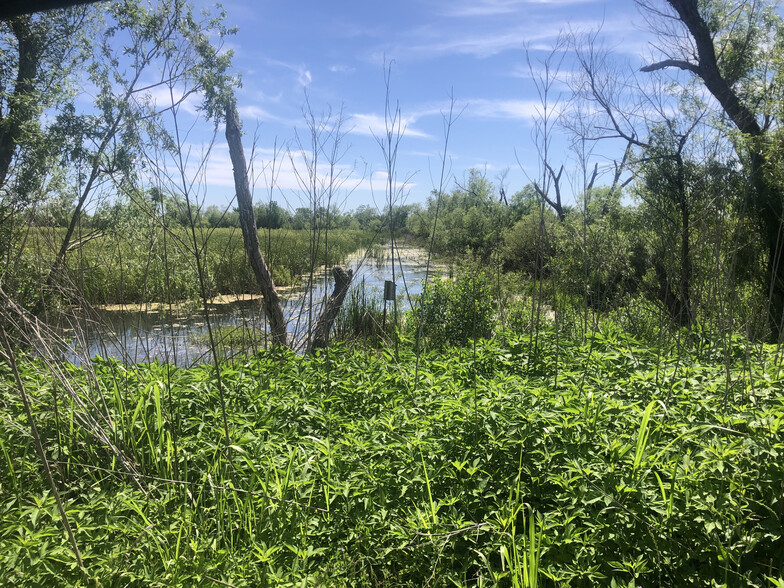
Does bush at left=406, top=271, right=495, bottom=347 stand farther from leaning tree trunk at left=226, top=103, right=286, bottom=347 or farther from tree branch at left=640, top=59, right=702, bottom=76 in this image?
tree branch at left=640, top=59, right=702, bottom=76

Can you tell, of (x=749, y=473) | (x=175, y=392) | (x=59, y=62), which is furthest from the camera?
(x=59, y=62)

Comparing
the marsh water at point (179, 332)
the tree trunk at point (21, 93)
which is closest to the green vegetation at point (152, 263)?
the marsh water at point (179, 332)

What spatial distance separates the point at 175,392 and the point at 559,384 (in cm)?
199

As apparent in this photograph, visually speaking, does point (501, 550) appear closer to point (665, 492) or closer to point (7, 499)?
point (665, 492)

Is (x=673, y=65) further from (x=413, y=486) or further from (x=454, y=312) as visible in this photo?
(x=413, y=486)

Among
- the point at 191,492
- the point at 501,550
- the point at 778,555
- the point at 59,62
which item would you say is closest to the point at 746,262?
the point at 778,555

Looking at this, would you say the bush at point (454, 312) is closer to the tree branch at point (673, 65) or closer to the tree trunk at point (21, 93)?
the tree trunk at point (21, 93)

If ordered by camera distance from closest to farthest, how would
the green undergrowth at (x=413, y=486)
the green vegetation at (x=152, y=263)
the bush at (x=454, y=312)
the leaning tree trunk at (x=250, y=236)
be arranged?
1. the green undergrowth at (x=413, y=486)
2. the green vegetation at (x=152, y=263)
3. the leaning tree trunk at (x=250, y=236)
4. the bush at (x=454, y=312)

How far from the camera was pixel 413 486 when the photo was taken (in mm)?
1880

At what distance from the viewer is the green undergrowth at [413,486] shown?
5.10 ft

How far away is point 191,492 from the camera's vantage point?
201 cm

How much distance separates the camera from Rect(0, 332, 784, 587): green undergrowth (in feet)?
5.10

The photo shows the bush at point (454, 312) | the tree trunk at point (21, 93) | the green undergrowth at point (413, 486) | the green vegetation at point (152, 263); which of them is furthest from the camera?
the bush at point (454, 312)

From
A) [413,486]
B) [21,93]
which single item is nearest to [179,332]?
[21,93]
